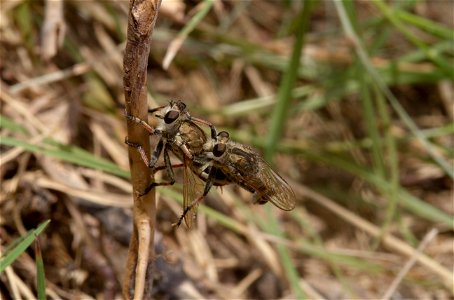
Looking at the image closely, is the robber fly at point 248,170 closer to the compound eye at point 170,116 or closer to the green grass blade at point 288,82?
the compound eye at point 170,116

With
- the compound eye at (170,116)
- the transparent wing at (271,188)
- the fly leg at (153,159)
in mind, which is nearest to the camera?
the fly leg at (153,159)

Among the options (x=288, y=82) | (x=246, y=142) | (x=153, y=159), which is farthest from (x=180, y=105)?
(x=246, y=142)

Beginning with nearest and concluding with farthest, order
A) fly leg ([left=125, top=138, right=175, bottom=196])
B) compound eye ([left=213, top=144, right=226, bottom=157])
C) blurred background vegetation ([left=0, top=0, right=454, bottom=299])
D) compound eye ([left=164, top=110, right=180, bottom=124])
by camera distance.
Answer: fly leg ([left=125, top=138, right=175, bottom=196]) → compound eye ([left=164, top=110, right=180, bottom=124]) → compound eye ([left=213, top=144, right=226, bottom=157]) → blurred background vegetation ([left=0, top=0, right=454, bottom=299])

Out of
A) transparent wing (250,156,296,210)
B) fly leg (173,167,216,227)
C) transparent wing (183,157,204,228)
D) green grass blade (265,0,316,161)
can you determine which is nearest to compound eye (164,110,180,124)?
transparent wing (183,157,204,228)

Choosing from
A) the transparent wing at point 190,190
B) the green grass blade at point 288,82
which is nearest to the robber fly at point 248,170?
the transparent wing at point 190,190

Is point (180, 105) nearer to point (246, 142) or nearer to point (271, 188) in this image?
point (271, 188)

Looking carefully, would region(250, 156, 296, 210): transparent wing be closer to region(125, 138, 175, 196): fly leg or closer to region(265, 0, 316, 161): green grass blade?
region(125, 138, 175, 196): fly leg
